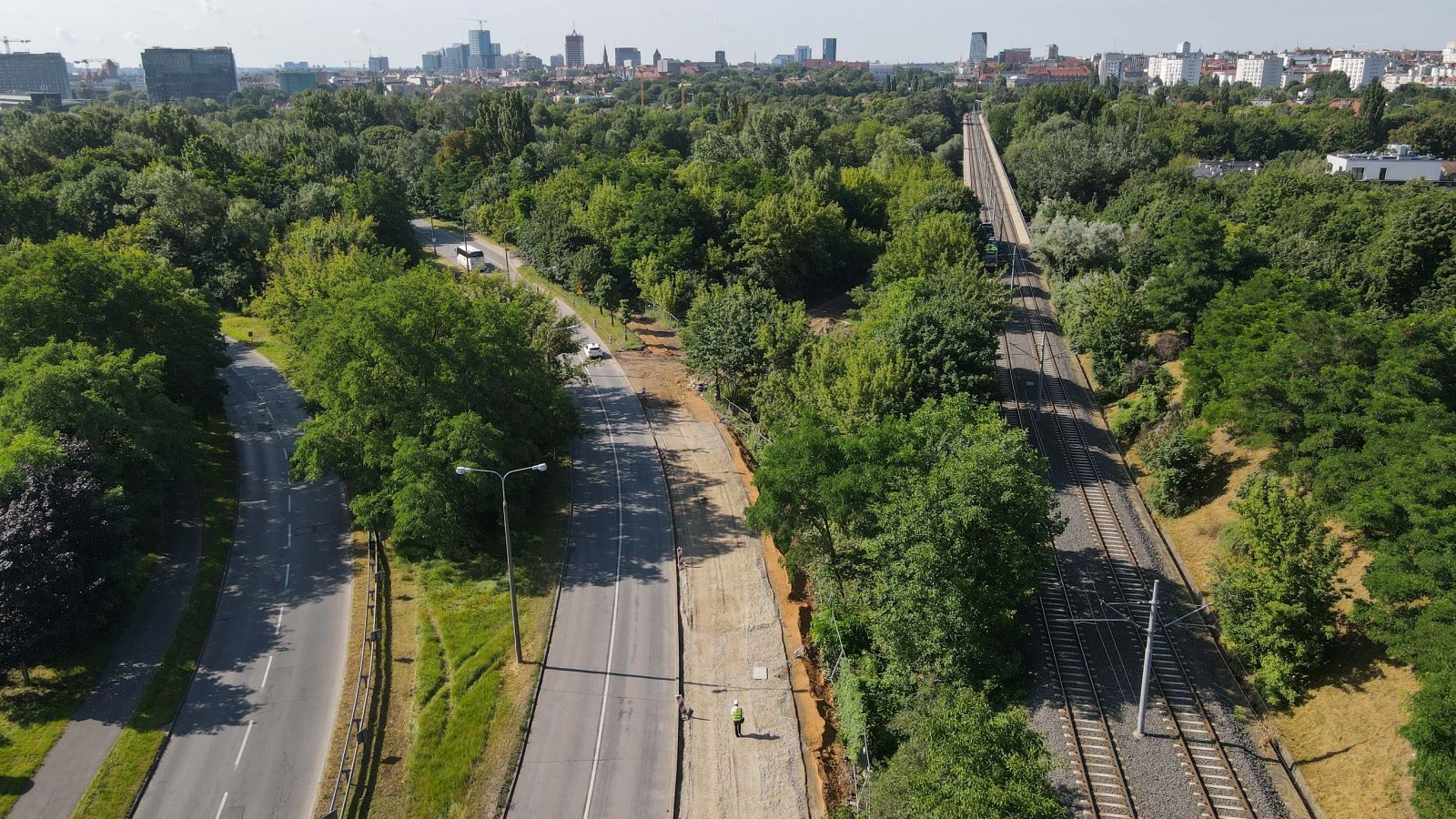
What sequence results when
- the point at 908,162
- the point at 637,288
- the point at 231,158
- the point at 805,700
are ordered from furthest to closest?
the point at 908,162
the point at 231,158
the point at 637,288
the point at 805,700

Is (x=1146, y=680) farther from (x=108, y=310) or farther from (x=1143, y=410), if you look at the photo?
(x=108, y=310)

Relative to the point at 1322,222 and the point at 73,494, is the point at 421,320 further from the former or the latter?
the point at 1322,222

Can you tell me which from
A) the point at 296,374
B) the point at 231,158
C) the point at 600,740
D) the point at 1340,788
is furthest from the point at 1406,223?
the point at 231,158

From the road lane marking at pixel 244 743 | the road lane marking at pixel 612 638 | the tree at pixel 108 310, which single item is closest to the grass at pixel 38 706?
the road lane marking at pixel 244 743

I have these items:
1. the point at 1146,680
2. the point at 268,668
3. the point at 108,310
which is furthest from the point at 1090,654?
the point at 108,310

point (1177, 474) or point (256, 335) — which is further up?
point (256, 335)

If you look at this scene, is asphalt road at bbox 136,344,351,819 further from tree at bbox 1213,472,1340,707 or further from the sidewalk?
tree at bbox 1213,472,1340,707

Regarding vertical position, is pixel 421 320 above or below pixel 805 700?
above
